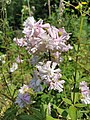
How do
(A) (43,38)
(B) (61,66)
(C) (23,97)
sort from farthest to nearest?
1. (B) (61,66)
2. (C) (23,97)
3. (A) (43,38)

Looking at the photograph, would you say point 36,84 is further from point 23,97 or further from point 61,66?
point 61,66

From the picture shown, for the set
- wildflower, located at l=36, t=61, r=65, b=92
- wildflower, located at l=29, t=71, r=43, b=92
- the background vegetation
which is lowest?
the background vegetation

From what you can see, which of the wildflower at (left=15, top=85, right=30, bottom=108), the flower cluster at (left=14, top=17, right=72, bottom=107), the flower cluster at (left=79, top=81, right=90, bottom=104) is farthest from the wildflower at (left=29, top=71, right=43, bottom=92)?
the flower cluster at (left=79, top=81, right=90, bottom=104)

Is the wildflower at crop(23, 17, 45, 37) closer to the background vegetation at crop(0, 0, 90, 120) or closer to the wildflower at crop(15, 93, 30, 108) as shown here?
the background vegetation at crop(0, 0, 90, 120)

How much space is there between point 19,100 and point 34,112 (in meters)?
0.09

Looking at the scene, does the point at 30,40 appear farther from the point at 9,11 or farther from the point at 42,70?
the point at 9,11

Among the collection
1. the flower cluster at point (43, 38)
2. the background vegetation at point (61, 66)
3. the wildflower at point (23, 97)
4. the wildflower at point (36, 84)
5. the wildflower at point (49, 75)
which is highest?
the flower cluster at point (43, 38)

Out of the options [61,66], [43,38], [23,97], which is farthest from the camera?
[61,66]

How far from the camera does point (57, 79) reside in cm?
184

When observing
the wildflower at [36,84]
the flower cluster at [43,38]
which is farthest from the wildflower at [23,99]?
the flower cluster at [43,38]

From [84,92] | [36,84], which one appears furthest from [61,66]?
[36,84]

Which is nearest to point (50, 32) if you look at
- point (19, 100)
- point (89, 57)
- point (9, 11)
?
point (19, 100)

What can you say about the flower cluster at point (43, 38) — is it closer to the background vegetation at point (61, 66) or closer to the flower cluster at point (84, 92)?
the background vegetation at point (61, 66)

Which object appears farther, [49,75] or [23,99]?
[23,99]
